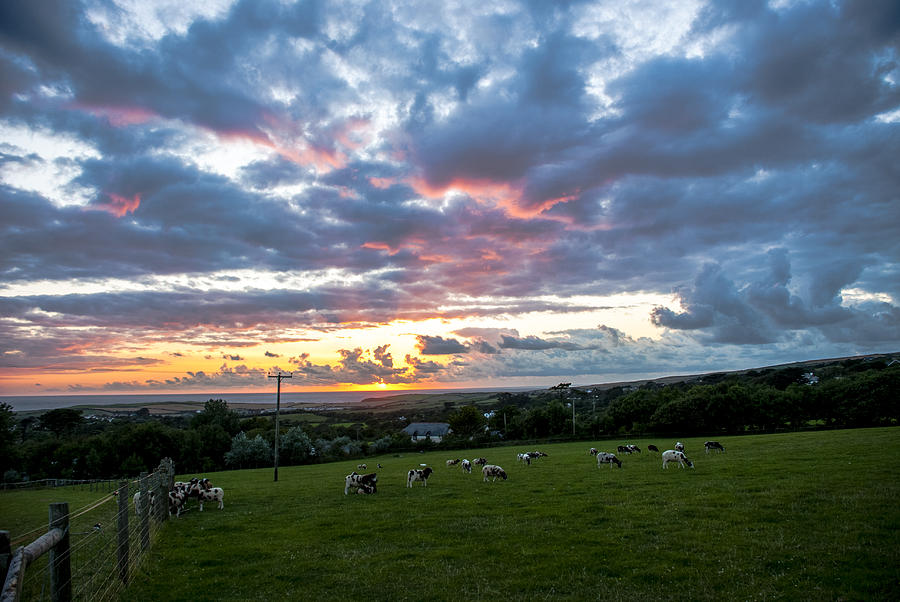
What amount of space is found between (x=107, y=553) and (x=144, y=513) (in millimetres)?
1681

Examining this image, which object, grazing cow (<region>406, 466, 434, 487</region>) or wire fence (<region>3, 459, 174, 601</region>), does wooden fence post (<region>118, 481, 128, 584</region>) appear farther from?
grazing cow (<region>406, 466, 434, 487</region>)

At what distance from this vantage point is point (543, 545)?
43.4ft

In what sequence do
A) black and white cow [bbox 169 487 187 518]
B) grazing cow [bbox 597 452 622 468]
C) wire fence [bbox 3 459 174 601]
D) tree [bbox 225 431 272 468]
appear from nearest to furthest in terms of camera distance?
wire fence [bbox 3 459 174 601]
black and white cow [bbox 169 487 187 518]
grazing cow [bbox 597 452 622 468]
tree [bbox 225 431 272 468]

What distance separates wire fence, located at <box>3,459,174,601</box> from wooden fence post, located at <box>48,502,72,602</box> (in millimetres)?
12

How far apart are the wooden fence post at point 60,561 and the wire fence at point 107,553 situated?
0.5 inches

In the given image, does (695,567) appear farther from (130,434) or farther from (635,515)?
(130,434)

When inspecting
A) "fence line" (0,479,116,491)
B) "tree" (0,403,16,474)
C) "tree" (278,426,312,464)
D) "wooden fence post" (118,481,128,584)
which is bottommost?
"fence line" (0,479,116,491)

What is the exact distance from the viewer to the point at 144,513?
1561cm

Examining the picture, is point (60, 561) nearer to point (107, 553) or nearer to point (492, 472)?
point (107, 553)

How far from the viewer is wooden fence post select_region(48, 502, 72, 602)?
7.04 m

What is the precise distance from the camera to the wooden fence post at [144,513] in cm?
1482

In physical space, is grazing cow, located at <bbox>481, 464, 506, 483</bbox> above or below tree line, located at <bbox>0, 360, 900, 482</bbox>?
above

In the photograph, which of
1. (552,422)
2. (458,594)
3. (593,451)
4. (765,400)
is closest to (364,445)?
(552,422)

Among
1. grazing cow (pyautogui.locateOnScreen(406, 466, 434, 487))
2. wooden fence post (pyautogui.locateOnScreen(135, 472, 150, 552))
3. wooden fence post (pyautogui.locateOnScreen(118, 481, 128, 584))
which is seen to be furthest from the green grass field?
grazing cow (pyautogui.locateOnScreen(406, 466, 434, 487))
